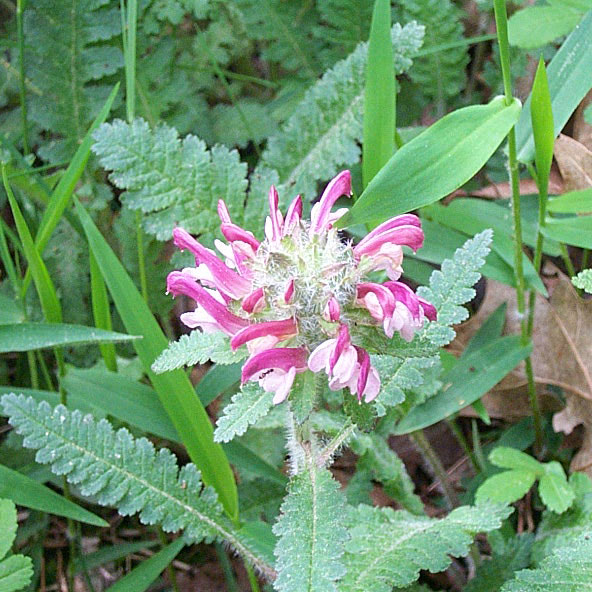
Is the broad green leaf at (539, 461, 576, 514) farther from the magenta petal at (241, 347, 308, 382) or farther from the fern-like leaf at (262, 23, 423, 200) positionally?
the fern-like leaf at (262, 23, 423, 200)

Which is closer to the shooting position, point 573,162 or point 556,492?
point 556,492

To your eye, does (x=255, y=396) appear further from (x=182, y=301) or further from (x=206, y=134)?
(x=206, y=134)

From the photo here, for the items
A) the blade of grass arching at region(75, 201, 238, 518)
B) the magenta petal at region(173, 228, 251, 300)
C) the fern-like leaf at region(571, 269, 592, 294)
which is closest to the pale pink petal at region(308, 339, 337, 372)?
the magenta petal at region(173, 228, 251, 300)

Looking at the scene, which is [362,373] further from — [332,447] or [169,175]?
[169,175]

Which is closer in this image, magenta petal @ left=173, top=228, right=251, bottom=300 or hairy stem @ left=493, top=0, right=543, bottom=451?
magenta petal @ left=173, top=228, right=251, bottom=300

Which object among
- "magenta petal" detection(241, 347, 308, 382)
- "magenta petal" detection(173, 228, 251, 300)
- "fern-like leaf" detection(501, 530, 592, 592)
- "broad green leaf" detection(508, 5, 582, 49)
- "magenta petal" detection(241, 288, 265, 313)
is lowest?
"fern-like leaf" detection(501, 530, 592, 592)

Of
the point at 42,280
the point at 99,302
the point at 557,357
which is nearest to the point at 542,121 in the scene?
the point at 557,357

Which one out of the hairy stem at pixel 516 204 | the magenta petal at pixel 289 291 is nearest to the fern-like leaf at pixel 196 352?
the magenta petal at pixel 289 291
